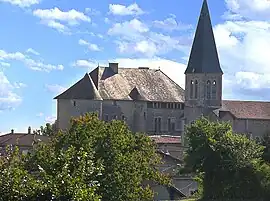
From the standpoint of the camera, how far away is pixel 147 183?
164ft

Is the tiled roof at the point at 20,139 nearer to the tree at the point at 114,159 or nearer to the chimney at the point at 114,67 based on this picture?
the chimney at the point at 114,67

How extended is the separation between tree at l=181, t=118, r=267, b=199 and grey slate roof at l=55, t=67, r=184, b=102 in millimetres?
45410

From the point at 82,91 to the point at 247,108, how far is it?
22.0 m

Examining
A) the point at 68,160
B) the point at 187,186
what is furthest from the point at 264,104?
the point at 68,160

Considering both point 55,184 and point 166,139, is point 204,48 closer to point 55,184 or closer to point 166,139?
point 166,139

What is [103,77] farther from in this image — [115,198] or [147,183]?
[115,198]

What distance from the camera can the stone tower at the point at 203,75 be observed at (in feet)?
303

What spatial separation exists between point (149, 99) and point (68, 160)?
290 feet

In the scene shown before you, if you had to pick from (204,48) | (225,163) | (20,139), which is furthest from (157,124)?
(225,163)

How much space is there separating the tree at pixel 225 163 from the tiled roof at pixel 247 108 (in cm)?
4028

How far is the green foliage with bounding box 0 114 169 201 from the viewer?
14.8 metres

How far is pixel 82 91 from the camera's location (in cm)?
9656

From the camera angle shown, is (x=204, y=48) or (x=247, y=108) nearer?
(x=204, y=48)

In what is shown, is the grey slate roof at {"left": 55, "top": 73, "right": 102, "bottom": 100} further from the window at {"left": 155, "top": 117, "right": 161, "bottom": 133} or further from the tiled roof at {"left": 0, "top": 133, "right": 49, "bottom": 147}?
the window at {"left": 155, "top": 117, "right": 161, "bottom": 133}
